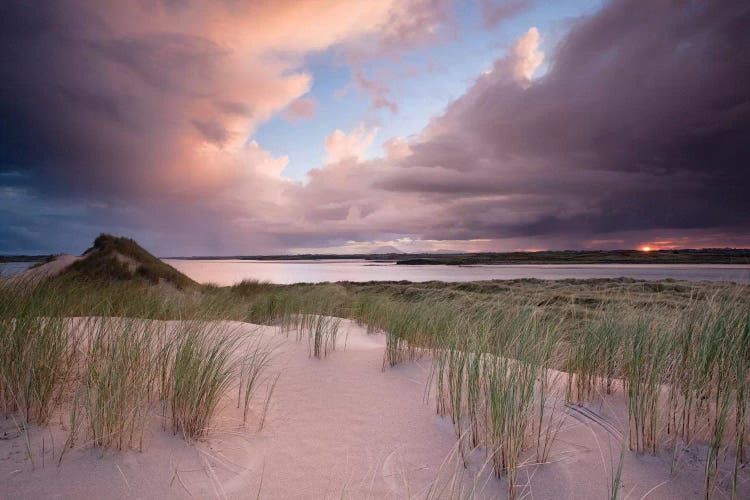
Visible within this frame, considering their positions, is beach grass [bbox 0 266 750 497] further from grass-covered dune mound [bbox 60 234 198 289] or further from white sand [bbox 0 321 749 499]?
grass-covered dune mound [bbox 60 234 198 289]

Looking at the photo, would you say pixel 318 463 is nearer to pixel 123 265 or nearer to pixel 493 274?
pixel 123 265

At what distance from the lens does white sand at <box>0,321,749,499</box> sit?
1.87 metres

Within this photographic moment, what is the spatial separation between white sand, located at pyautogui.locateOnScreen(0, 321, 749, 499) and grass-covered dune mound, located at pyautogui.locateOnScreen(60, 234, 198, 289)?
11450 millimetres

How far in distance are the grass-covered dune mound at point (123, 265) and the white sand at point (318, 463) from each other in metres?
11.4

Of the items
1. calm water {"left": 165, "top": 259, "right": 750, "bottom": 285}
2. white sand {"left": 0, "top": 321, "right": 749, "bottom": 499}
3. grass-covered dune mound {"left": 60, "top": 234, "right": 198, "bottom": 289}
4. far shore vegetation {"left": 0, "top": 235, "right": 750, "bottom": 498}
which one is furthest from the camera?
calm water {"left": 165, "top": 259, "right": 750, "bottom": 285}

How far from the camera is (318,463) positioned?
2.22 meters

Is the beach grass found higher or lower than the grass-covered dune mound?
lower

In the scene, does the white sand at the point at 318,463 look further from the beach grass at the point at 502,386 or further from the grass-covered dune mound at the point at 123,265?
the grass-covered dune mound at the point at 123,265

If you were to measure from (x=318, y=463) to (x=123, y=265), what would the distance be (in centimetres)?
1327

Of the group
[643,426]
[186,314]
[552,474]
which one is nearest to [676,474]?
[643,426]

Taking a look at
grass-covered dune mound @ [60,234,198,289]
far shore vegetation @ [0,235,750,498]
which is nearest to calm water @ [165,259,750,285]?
grass-covered dune mound @ [60,234,198,289]

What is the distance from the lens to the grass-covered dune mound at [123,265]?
11812mm

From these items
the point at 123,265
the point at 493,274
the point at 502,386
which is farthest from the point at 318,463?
the point at 493,274

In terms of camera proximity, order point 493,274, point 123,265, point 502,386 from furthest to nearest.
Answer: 1. point 493,274
2. point 123,265
3. point 502,386
